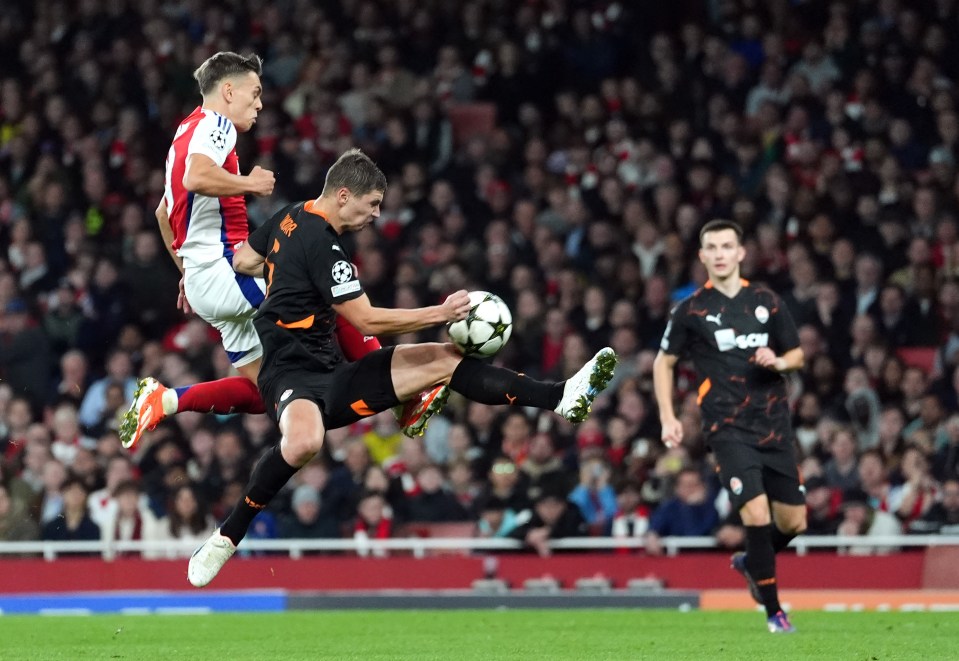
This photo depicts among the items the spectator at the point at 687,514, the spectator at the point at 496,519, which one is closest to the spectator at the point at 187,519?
the spectator at the point at 496,519

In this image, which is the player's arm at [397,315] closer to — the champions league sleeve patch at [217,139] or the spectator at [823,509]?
the champions league sleeve patch at [217,139]

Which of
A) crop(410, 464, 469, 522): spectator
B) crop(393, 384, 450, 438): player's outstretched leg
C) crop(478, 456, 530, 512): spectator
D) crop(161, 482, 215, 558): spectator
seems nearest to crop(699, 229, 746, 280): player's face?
crop(393, 384, 450, 438): player's outstretched leg

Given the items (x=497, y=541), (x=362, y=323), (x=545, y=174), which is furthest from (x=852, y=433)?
(x=362, y=323)

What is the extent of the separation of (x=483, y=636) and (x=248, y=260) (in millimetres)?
2542

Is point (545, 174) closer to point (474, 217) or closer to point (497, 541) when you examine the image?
point (474, 217)

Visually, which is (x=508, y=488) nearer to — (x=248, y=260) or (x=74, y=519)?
(x=74, y=519)

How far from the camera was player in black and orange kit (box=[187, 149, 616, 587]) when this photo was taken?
8.42m

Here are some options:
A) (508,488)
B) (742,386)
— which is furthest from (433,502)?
(742,386)

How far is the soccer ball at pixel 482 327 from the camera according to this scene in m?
8.50

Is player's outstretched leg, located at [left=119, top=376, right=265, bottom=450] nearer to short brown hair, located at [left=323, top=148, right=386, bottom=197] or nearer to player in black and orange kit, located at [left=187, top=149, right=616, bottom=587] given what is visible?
player in black and orange kit, located at [left=187, top=149, right=616, bottom=587]

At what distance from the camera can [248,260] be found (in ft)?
29.2

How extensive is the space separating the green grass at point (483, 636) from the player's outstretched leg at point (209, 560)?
0.37 m

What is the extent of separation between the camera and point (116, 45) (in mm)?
19516

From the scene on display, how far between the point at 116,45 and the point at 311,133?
2891mm
